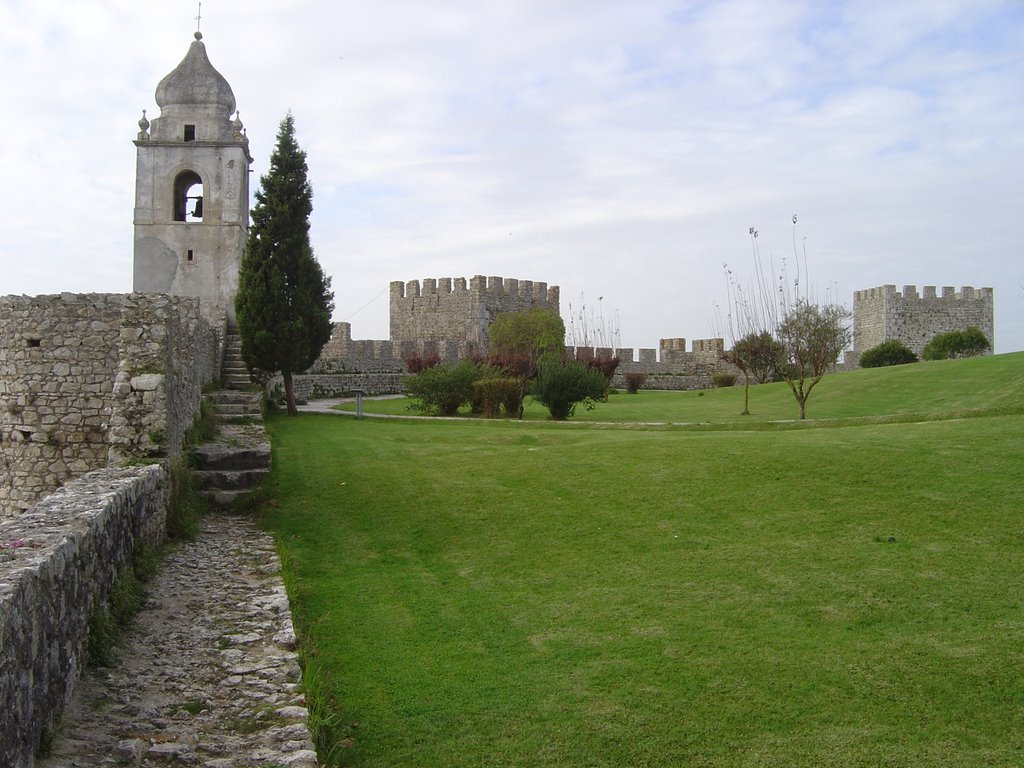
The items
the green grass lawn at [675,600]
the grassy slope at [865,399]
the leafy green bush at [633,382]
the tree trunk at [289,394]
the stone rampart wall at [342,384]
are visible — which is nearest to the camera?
the green grass lawn at [675,600]

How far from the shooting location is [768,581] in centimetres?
704

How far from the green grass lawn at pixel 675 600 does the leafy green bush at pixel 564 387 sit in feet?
34.2

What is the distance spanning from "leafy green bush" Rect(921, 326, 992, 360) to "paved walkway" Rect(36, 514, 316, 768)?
39.3 metres

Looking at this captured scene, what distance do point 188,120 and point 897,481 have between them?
841 inches

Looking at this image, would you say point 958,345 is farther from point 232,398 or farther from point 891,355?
point 232,398

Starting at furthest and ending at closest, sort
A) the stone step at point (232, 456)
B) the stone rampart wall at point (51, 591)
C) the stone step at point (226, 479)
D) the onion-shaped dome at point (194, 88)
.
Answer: the onion-shaped dome at point (194, 88)
the stone step at point (232, 456)
the stone step at point (226, 479)
the stone rampart wall at point (51, 591)

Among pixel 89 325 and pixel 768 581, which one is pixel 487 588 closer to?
pixel 768 581

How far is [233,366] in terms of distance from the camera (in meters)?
22.9

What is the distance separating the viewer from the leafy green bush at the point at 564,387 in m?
23.0

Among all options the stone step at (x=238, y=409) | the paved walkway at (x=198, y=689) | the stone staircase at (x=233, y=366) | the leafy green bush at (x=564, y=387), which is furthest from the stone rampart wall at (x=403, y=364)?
the paved walkway at (x=198, y=689)

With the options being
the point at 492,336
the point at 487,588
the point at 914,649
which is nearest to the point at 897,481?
the point at 914,649

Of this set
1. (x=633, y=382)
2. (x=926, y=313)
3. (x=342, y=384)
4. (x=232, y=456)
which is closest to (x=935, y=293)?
(x=926, y=313)

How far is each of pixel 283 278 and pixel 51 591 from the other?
18567 mm

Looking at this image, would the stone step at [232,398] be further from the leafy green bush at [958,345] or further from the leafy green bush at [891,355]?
the leafy green bush at [958,345]
